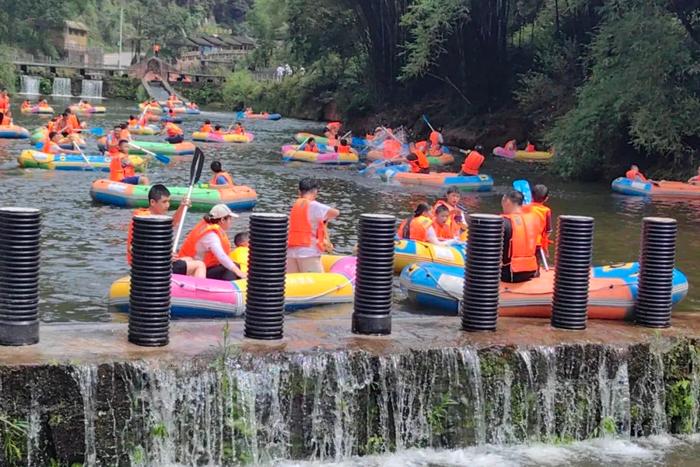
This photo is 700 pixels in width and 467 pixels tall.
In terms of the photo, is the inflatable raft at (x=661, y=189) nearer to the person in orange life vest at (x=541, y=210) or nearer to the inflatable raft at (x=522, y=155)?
the inflatable raft at (x=522, y=155)

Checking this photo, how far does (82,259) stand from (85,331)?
5.39m

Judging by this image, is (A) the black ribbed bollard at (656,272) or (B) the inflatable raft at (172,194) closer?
(A) the black ribbed bollard at (656,272)

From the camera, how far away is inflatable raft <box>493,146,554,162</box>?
101ft

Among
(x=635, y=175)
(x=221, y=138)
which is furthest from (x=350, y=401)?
(x=221, y=138)

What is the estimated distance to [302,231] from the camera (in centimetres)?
1009

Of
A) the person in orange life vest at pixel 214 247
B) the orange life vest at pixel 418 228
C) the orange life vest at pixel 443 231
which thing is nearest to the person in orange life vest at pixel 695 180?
the orange life vest at pixel 443 231

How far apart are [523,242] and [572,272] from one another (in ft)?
3.49

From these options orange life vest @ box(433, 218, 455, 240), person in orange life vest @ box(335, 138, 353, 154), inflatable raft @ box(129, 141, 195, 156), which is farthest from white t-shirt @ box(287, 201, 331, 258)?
person in orange life vest @ box(335, 138, 353, 154)

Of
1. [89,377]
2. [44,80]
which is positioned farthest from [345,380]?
[44,80]

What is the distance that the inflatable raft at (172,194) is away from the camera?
54.7ft

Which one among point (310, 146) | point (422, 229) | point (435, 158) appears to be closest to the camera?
point (422, 229)

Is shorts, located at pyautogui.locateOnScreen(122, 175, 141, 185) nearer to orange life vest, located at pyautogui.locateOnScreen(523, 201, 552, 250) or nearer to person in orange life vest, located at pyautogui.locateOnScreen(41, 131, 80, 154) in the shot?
person in orange life vest, located at pyautogui.locateOnScreen(41, 131, 80, 154)

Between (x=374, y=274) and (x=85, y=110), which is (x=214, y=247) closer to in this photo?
(x=374, y=274)

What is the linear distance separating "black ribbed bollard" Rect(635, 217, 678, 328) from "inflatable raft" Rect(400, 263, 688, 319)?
0.38 metres
